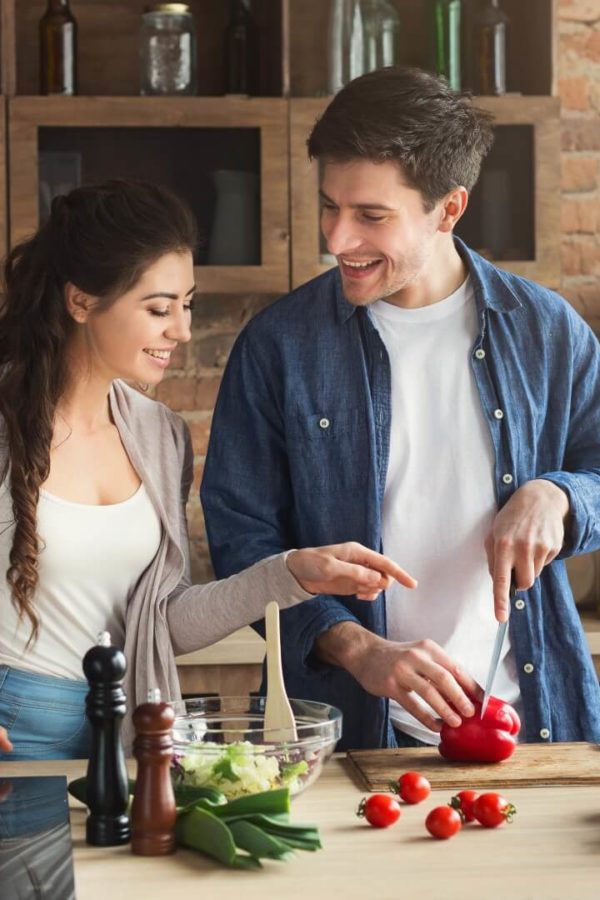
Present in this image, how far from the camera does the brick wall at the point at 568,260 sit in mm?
3447

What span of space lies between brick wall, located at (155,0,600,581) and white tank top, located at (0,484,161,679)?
1333 mm

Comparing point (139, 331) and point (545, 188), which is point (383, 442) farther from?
point (545, 188)

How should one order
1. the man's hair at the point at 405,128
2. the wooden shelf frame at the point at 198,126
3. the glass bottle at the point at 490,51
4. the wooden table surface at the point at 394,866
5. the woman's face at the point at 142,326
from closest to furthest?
1. the wooden table surface at the point at 394,866
2. the man's hair at the point at 405,128
3. the woman's face at the point at 142,326
4. the wooden shelf frame at the point at 198,126
5. the glass bottle at the point at 490,51

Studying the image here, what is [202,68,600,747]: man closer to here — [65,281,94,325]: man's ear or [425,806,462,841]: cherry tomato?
[65,281,94,325]: man's ear

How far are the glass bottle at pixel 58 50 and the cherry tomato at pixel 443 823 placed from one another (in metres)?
Result: 2.18

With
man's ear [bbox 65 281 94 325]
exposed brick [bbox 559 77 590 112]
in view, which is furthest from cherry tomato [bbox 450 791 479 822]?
exposed brick [bbox 559 77 590 112]

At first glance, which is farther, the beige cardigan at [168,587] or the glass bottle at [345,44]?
the glass bottle at [345,44]

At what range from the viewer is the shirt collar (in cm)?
210

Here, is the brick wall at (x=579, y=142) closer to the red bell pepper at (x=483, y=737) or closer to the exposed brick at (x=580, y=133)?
the exposed brick at (x=580, y=133)

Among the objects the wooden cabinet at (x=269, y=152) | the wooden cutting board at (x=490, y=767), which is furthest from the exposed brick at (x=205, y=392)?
the wooden cutting board at (x=490, y=767)

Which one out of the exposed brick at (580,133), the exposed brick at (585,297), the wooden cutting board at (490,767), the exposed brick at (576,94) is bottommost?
the wooden cutting board at (490,767)

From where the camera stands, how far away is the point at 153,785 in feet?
4.41

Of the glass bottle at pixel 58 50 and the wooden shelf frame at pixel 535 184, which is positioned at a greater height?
the glass bottle at pixel 58 50

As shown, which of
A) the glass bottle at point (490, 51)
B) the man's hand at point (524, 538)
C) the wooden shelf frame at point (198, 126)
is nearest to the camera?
the man's hand at point (524, 538)
